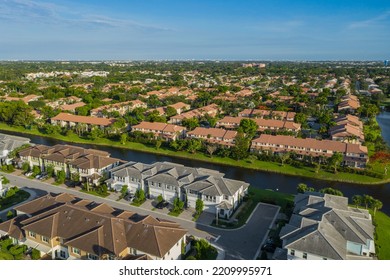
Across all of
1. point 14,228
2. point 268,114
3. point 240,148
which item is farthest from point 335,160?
point 14,228

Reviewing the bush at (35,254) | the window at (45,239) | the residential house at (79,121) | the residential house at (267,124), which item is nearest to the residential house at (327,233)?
the window at (45,239)

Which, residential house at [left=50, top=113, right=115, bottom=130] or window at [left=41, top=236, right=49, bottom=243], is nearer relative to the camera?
window at [left=41, top=236, right=49, bottom=243]

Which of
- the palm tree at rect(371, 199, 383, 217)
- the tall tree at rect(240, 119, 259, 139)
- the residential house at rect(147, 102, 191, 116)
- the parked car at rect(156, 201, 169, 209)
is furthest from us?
the residential house at rect(147, 102, 191, 116)

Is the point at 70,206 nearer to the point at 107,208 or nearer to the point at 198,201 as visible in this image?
the point at 107,208

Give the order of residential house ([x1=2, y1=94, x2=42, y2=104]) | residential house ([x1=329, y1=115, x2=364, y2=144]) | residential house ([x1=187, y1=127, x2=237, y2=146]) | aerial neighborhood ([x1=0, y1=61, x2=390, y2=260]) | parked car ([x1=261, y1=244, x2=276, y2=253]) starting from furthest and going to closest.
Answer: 1. residential house ([x1=2, y1=94, x2=42, y2=104])
2. residential house ([x1=329, y1=115, x2=364, y2=144])
3. residential house ([x1=187, y1=127, x2=237, y2=146])
4. parked car ([x1=261, y1=244, x2=276, y2=253])
5. aerial neighborhood ([x1=0, y1=61, x2=390, y2=260])

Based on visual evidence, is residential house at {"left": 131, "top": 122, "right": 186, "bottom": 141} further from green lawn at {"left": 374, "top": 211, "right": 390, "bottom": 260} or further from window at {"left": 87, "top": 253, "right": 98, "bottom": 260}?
window at {"left": 87, "top": 253, "right": 98, "bottom": 260}

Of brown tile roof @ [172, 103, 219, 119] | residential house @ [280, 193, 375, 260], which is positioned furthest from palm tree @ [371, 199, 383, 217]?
brown tile roof @ [172, 103, 219, 119]

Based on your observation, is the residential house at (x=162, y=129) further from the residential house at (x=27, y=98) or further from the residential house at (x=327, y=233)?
the residential house at (x=27, y=98)

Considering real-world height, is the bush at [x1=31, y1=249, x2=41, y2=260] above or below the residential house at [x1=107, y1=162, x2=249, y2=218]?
below
